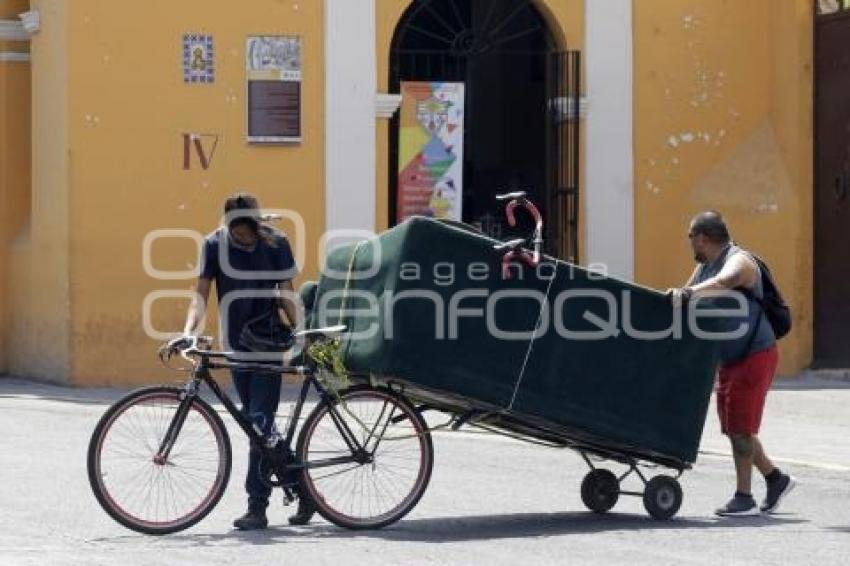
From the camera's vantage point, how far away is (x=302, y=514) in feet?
36.6

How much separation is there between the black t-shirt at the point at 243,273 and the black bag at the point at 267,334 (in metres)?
0.03

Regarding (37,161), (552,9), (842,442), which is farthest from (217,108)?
(842,442)

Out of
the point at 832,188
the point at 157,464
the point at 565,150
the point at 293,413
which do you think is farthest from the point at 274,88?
the point at 157,464

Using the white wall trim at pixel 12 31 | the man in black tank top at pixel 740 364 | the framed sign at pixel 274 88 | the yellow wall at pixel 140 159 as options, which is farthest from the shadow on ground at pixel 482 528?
the white wall trim at pixel 12 31

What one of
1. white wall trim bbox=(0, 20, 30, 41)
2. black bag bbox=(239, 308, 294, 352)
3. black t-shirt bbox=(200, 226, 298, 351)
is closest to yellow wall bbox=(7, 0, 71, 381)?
white wall trim bbox=(0, 20, 30, 41)

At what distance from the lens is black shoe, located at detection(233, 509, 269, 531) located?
10.9 m

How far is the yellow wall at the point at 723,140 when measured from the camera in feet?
69.1

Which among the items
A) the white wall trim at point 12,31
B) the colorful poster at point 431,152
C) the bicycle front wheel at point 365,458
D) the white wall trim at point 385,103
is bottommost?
→ the bicycle front wheel at point 365,458

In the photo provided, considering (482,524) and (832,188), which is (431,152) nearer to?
(832,188)

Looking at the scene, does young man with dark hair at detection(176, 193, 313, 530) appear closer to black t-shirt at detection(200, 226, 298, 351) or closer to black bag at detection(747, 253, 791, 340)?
black t-shirt at detection(200, 226, 298, 351)

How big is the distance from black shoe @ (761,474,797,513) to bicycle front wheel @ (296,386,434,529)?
2.13 m

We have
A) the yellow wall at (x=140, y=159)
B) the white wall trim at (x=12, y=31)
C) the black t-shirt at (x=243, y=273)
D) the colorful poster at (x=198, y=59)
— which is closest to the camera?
the black t-shirt at (x=243, y=273)

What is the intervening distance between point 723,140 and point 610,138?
1.18m

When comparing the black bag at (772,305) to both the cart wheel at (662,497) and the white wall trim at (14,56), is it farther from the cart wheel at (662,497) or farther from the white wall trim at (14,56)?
the white wall trim at (14,56)
